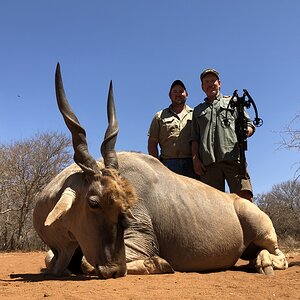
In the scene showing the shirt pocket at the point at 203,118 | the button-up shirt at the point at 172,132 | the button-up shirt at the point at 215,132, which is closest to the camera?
the button-up shirt at the point at 215,132

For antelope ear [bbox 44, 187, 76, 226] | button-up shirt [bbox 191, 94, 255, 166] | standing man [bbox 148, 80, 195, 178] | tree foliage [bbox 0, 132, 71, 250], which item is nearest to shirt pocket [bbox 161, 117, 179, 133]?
standing man [bbox 148, 80, 195, 178]

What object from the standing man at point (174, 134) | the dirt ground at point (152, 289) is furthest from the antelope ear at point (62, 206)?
the standing man at point (174, 134)

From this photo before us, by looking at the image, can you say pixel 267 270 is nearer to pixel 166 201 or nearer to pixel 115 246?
pixel 166 201

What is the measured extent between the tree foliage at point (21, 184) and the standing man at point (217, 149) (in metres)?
10.7

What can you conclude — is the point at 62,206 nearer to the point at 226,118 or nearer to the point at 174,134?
the point at 174,134

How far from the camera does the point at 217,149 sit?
19.3 ft

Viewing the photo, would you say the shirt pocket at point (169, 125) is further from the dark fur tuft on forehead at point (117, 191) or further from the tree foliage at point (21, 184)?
the tree foliage at point (21, 184)

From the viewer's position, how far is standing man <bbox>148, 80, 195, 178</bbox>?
244 inches

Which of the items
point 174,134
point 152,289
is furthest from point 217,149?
point 152,289

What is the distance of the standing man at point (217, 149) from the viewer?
19.2 ft

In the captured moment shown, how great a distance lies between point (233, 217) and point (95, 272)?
1.80 metres

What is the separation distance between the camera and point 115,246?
3680 mm

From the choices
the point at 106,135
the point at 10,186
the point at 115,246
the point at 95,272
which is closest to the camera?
the point at 115,246

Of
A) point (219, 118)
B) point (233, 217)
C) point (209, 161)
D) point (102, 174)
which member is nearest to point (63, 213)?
point (102, 174)
